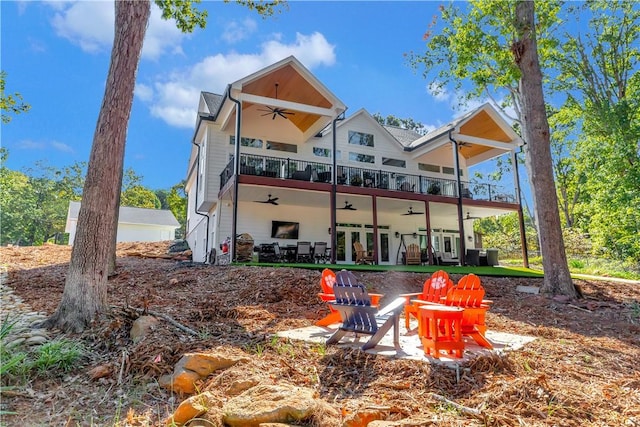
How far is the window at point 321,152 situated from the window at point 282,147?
1011 millimetres

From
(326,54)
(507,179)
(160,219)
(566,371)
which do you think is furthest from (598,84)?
(160,219)

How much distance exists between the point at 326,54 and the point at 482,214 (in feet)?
38.1

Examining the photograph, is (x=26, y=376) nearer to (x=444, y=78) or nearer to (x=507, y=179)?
(x=444, y=78)

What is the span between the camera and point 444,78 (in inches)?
528

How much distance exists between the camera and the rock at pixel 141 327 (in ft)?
12.6

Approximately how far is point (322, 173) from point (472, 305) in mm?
10334

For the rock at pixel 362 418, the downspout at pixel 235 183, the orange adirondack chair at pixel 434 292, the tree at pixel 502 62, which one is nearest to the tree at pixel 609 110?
the tree at pixel 502 62

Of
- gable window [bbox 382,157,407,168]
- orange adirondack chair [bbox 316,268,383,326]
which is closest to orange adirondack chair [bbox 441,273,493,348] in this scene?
orange adirondack chair [bbox 316,268,383,326]

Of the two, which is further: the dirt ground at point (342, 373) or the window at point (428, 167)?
the window at point (428, 167)

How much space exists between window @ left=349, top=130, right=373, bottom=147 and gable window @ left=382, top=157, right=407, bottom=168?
112 cm

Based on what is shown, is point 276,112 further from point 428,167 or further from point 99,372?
point 99,372

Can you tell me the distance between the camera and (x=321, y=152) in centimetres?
1691

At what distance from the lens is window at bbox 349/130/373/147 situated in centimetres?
1797

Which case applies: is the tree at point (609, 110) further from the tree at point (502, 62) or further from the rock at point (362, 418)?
the rock at point (362, 418)
